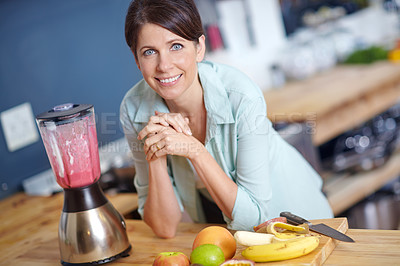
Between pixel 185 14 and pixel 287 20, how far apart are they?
2608 mm

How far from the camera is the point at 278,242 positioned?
104cm

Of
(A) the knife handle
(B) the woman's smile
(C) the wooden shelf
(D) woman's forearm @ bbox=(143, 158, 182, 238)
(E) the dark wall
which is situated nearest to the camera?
(A) the knife handle

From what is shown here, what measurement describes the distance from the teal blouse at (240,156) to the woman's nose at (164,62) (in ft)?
0.59

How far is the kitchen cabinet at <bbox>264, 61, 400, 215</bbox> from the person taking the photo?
2.55 meters

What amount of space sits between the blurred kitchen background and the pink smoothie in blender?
2.78 ft

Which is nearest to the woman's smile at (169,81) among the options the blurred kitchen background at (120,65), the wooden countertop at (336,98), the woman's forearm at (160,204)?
the woman's forearm at (160,204)

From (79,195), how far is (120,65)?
1.46m

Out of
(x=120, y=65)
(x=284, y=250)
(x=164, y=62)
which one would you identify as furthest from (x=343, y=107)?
(x=284, y=250)

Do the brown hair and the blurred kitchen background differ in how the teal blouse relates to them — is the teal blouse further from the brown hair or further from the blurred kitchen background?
the blurred kitchen background

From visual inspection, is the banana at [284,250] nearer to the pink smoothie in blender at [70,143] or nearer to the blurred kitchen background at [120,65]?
the pink smoothie in blender at [70,143]

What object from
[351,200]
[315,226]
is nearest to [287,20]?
[351,200]

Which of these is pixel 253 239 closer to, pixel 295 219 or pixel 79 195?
pixel 295 219

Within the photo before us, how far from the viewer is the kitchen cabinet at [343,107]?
2.55m

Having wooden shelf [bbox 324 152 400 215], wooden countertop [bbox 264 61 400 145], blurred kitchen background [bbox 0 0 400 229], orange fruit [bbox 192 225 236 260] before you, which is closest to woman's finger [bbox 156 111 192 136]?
orange fruit [bbox 192 225 236 260]
